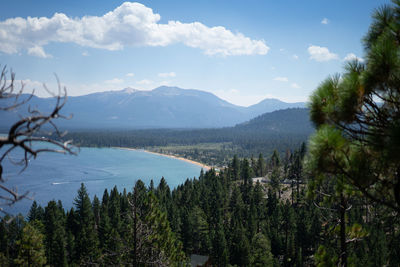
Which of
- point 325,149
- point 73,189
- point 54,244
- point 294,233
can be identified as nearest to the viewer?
point 325,149

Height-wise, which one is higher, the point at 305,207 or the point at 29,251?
the point at 29,251

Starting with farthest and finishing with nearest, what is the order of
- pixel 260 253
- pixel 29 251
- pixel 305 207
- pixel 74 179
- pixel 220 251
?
1. pixel 74 179
2. pixel 305 207
3. pixel 220 251
4. pixel 260 253
5. pixel 29 251

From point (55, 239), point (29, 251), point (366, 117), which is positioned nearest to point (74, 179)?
point (55, 239)

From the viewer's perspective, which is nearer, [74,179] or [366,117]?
[366,117]

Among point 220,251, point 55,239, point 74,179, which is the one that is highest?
point 55,239

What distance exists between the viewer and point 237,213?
37375 millimetres

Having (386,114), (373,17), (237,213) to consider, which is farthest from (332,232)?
(237,213)

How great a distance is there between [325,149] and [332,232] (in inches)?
149

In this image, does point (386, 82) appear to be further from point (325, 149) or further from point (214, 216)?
point (214, 216)

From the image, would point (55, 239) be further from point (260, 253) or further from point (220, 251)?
point (260, 253)

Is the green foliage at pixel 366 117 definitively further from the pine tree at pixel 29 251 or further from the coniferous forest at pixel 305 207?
the pine tree at pixel 29 251

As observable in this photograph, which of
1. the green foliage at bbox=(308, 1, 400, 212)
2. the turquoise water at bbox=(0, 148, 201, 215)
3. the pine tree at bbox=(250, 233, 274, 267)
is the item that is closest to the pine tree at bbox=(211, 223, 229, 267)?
the pine tree at bbox=(250, 233, 274, 267)

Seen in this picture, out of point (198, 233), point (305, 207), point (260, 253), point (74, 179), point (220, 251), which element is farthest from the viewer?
point (74, 179)

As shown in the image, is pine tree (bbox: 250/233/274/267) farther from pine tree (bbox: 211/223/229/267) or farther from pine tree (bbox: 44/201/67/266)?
pine tree (bbox: 44/201/67/266)
